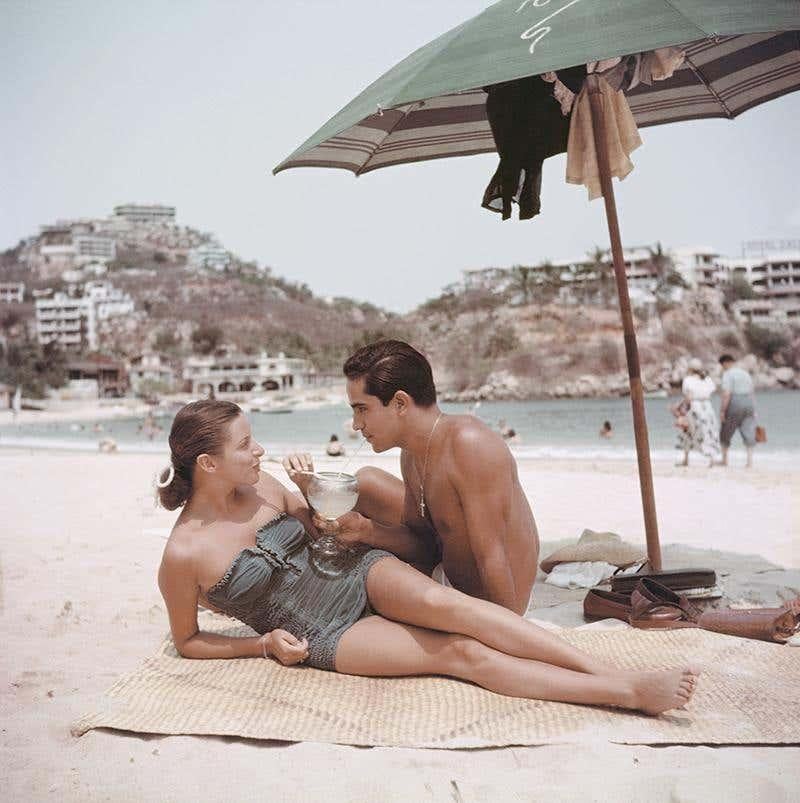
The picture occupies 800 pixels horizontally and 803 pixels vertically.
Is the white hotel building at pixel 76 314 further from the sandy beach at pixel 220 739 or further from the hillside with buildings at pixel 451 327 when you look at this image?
the sandy beach at pixel 220 739

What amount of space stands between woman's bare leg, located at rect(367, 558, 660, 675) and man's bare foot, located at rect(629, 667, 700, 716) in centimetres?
8

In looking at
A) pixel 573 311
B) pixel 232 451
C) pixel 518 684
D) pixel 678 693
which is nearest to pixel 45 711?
pixel 232 451

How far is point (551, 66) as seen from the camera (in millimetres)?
2561

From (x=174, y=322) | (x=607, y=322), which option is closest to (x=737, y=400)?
(x=607, y=322)

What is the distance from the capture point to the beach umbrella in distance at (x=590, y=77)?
2594 millimetres

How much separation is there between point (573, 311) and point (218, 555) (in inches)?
3385

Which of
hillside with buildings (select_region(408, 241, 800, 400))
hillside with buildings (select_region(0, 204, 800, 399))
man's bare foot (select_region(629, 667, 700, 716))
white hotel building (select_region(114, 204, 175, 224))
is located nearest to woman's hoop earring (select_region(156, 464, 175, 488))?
man's bare foot (select_region(629, 667, 700, 716))

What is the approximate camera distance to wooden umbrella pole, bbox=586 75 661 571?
11.8 ft

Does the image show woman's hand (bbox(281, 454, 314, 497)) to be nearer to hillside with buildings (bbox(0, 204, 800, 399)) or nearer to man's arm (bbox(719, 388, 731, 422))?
man's arm (bbox(719, 388, 731, 422))

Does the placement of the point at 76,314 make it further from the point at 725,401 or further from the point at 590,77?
the point at 590,77

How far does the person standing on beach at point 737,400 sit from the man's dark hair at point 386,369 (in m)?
8.30

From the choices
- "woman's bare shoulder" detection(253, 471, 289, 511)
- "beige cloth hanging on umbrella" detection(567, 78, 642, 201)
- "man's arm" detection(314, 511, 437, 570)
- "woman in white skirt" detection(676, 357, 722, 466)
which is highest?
"beige cloth hanging on umbrella" detection(567, 78, 642, 201)

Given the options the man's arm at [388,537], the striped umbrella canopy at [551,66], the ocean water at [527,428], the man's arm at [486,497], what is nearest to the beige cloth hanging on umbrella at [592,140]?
the striped umbrella canopy at [551,66]

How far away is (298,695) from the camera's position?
8.43 ft
